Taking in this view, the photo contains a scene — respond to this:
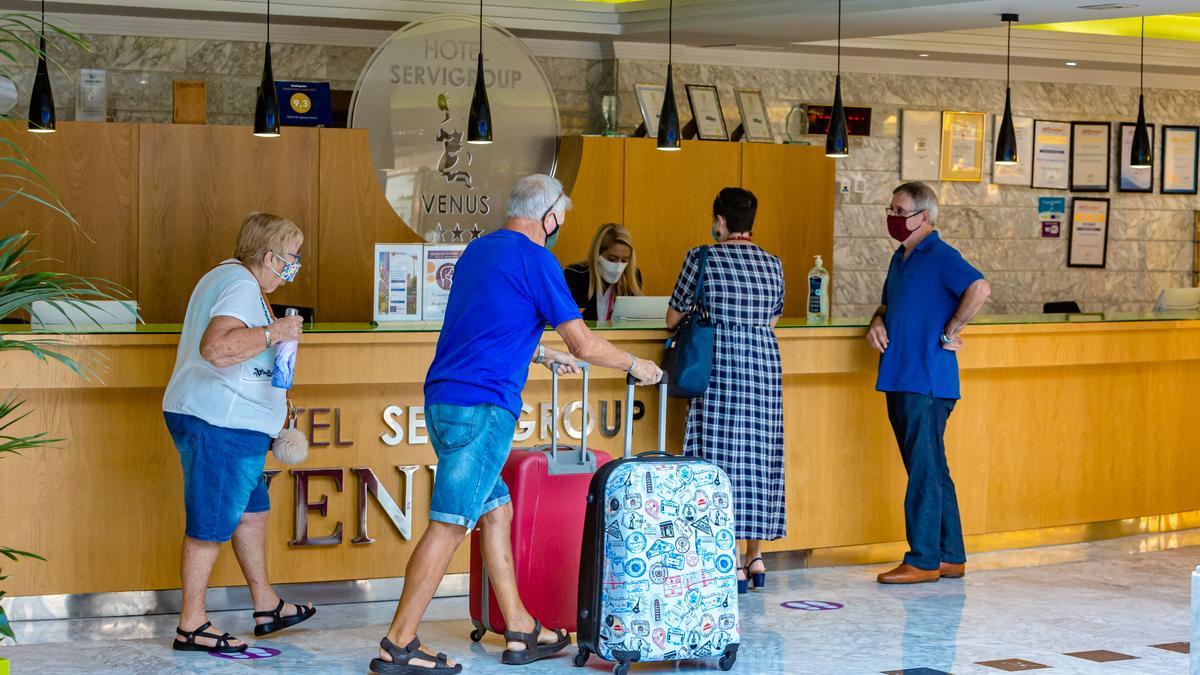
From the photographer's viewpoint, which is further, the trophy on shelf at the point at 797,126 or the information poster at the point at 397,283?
the trophy on shelf at the point at 797,126

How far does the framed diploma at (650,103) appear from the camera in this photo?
9242 mm

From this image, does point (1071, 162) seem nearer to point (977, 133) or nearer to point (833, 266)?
point (977, 133)

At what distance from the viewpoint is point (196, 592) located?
189 inches

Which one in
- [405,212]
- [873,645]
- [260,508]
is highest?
[405,212]

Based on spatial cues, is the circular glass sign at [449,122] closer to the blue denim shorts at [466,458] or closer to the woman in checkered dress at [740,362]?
the woman in checkered dress at [740,362]

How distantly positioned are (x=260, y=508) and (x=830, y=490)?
2695 mm

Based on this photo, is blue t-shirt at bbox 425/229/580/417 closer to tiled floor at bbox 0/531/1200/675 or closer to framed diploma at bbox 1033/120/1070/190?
tiled floor at bbox 0/531/1200/675

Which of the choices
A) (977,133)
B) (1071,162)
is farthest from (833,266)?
(1071,162)

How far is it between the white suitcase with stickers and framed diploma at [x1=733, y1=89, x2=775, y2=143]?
17.3 feet

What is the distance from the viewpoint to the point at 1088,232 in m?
11.2

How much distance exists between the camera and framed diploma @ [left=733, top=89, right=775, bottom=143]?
9.63 metres

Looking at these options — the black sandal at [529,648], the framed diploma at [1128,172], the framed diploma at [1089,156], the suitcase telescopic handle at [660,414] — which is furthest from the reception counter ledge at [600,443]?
the framed diploma at [1128,172]

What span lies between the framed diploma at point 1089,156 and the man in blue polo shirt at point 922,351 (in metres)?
5.46

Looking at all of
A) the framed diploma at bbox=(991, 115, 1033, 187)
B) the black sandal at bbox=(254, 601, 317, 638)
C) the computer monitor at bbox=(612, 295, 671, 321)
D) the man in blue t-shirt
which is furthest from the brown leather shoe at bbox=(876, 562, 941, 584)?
the framed diploma at bbox=(991, 115, 1033, 187)
